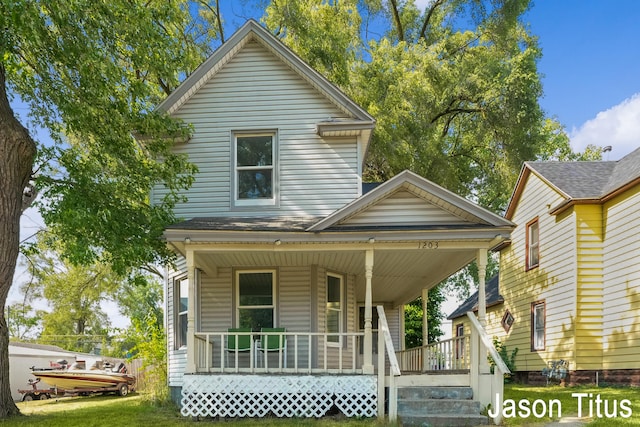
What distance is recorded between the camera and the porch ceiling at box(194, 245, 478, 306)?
10.1 metres

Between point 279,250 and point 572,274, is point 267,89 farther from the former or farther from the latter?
point 572,274

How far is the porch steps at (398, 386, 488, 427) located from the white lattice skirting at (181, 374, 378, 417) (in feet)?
1.93

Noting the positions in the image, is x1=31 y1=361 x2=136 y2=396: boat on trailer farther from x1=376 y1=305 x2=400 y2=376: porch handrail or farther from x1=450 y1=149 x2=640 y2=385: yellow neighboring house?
x1=450 y1=149 x2=640 y2=385: yellow neighboring house

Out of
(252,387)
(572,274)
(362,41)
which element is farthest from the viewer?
(362,41)

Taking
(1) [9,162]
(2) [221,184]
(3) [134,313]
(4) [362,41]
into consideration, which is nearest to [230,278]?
(2) [221,184]

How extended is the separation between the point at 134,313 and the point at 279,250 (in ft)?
122

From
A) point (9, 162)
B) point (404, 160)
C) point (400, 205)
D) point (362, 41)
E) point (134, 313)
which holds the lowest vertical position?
point (134, 313)

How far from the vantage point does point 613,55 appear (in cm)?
3034

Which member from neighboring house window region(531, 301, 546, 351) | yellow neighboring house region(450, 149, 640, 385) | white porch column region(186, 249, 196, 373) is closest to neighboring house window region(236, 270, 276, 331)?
white porch column region(186, 249, 196, 373)

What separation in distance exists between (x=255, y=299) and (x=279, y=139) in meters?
3.47

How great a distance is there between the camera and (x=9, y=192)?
385 inches

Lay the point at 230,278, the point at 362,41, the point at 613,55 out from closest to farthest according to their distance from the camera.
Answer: the point at 230,278, the point at 362,41, the point at 613,55

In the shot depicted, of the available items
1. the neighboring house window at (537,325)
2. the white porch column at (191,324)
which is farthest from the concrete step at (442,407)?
the neighboring house window at (537,325)

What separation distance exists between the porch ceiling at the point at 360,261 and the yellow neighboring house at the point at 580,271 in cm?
402
